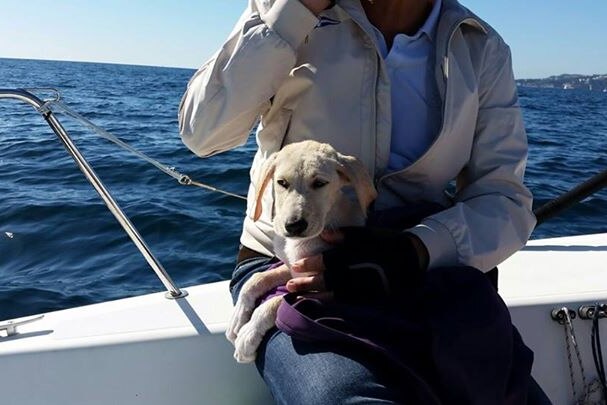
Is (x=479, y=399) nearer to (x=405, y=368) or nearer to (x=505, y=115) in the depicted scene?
(x=405, y=368)

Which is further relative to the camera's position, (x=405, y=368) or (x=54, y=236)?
(x=54, y=236)

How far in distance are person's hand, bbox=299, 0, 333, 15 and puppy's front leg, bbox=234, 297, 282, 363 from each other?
2.20 ft

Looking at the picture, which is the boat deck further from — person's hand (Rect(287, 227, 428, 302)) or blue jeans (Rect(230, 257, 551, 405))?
person's hand (Rect(287, 227, 428, 302))

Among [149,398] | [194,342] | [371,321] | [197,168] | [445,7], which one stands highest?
[445,7]

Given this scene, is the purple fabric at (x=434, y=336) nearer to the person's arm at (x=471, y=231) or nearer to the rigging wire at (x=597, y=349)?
the person's arm at (x=471, y=231)

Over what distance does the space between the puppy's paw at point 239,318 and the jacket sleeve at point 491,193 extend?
1.39ft

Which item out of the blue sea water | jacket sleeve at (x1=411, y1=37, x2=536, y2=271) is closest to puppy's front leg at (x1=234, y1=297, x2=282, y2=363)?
jacket sleeve at (x1=411, y1=37, x2=536, y2=271)

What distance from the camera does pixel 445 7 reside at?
1.77m

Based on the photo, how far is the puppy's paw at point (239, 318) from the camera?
150cm

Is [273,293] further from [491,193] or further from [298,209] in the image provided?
[491,193]

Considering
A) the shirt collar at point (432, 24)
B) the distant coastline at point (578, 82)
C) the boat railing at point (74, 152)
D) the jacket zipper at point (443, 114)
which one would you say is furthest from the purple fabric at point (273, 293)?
the distant coastline at point (578, 82)

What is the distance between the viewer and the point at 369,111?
1.61m

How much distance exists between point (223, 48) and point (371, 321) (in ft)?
2.41

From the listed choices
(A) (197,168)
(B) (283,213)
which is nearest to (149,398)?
(B) (283,213)
